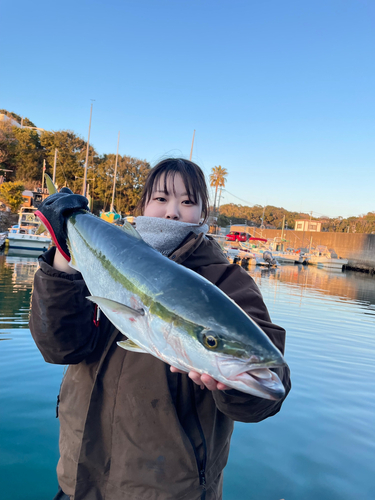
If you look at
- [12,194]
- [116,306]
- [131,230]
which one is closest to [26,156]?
[12,194]

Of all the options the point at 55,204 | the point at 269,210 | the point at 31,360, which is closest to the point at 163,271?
the point at 55,204

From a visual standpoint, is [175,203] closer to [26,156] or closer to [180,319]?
[180,319]

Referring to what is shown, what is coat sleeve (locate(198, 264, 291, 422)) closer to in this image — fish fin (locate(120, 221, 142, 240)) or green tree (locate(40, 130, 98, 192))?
fish fin (locate(120, 221, 142, 240))

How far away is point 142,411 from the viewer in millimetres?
1855

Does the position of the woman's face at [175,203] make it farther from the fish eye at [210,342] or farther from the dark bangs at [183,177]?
the fish eye at [210,342]

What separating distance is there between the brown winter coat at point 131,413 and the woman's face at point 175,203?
0.39 metres

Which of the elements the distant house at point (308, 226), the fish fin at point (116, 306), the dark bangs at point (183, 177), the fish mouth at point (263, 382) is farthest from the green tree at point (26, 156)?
the fish mouth at point (263, 382)

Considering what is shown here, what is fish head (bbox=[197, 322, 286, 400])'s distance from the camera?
1.28 m

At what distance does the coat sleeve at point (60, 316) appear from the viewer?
186 centimetres

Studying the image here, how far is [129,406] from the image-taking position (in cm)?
188

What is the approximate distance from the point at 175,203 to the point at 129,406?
131 centimetres

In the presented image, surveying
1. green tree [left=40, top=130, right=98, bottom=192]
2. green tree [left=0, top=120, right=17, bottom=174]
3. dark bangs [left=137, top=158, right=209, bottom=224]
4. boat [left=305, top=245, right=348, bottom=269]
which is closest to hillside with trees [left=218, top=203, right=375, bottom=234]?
boat [left=305, top=245, right=348, bottom=269]

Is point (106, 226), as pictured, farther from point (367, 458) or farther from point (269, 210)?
point (269, 210)

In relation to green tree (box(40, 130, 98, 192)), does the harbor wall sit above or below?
below
